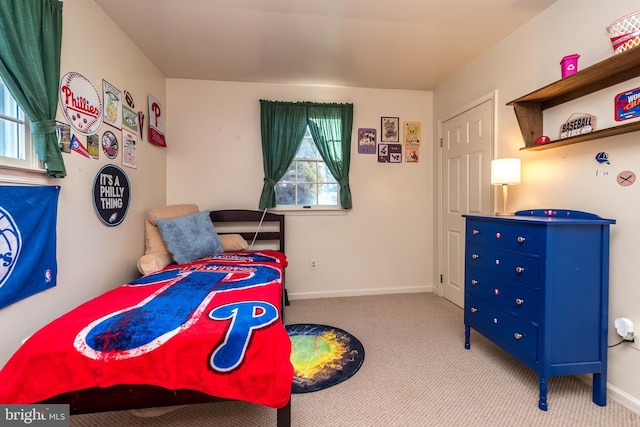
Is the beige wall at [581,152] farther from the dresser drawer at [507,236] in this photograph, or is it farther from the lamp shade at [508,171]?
the dresser drawer at [507,236]

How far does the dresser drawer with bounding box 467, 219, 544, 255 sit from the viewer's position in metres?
1.51

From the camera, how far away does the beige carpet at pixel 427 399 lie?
140 centimetres

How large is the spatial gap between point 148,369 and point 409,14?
260 centimetres

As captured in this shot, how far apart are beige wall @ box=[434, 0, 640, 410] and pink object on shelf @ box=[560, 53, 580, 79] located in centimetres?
10

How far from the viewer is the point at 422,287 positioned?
3457 millimetres

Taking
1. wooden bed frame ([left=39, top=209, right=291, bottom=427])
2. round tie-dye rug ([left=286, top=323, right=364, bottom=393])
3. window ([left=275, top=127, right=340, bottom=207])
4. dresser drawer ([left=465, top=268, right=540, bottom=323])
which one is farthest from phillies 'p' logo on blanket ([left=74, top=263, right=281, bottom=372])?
window ([left=275, top=127, right=340, bottom=207])

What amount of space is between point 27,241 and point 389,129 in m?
3.23

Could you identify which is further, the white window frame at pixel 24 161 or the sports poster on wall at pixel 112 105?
the sports poster on wall at pixel 112 105

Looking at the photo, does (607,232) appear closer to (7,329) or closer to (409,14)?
(409,14)

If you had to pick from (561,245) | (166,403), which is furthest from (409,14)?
(166,403)

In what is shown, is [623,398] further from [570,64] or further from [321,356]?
[570,64]

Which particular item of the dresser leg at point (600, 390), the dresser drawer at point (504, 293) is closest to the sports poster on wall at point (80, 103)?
the dresser drawer at point (504, 293)

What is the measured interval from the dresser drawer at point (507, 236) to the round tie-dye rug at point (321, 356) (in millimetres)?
1194

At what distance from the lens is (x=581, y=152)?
1717mm
